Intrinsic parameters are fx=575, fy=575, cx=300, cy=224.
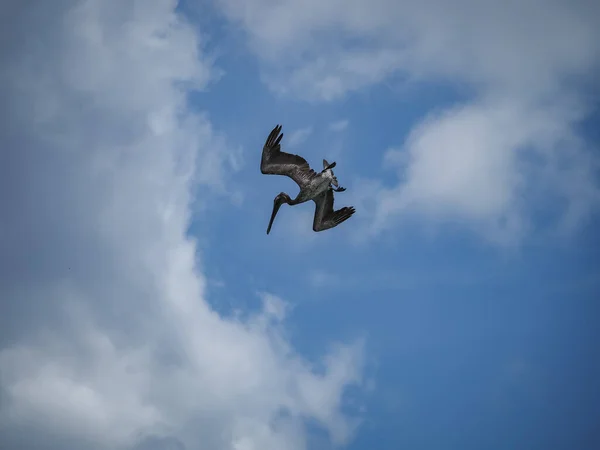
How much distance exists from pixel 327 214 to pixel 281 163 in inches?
182

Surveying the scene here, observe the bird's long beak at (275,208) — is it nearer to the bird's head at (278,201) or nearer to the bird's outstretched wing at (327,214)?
the bird's head at (278,201)

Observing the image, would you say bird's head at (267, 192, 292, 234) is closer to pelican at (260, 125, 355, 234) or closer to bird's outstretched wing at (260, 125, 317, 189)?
pelican at (260, 125, 355, 234)

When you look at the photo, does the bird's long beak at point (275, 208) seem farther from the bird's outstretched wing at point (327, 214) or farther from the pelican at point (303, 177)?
the bird's outstretched wing at point (327, 214)

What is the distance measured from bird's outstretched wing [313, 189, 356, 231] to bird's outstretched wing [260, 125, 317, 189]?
2.23m

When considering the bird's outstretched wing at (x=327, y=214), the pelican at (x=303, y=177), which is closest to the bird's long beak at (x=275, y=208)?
the pelican at (x=303, y=177)

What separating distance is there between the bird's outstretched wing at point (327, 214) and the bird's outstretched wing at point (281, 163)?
2230mm

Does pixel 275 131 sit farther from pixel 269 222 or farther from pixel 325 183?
pixel 269 222

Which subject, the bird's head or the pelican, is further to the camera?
the bird's head

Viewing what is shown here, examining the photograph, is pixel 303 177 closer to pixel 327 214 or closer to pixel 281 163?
pixel 281 163

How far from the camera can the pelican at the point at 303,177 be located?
3033 cm

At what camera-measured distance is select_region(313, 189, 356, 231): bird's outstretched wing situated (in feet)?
109

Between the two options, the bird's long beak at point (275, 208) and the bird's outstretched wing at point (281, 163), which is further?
the bird's long beak at point (275, 208)

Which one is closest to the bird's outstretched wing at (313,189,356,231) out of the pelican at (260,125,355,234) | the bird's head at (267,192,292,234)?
the pelican at (260,125,355,234)

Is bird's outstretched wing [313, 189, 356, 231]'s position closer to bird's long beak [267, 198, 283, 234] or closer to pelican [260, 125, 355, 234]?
pelican [260, 125, 355, 234]
